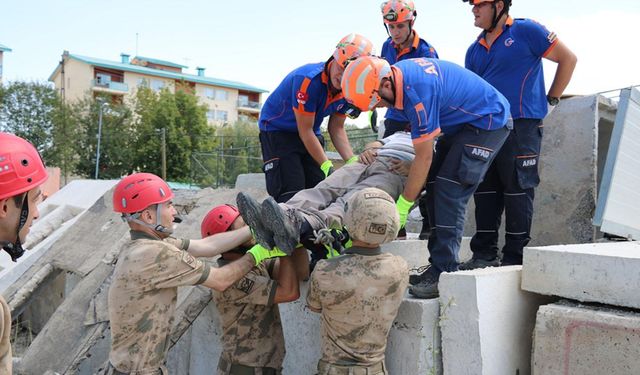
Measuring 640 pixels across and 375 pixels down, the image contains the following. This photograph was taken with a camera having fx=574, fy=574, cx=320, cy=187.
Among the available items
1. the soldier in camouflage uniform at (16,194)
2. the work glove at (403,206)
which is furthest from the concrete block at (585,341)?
the soldier in camouflage uniform at (16,194)

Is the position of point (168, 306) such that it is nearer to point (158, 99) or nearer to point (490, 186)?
point (490, 186)

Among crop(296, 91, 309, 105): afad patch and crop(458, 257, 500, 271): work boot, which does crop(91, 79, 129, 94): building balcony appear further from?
crop(458, 257, 500, 271): work boot

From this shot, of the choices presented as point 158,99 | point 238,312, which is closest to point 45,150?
point 158,99

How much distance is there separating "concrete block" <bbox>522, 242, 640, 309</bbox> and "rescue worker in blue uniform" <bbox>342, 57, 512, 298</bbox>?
0.55 meters

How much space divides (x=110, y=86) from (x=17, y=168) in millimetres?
56350

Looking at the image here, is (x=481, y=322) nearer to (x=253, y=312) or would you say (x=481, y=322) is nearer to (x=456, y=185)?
(x=456, y=185)


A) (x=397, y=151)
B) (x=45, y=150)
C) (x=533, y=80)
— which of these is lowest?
(x=45, y=150)

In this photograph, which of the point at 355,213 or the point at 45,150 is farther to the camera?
the point at 45,150

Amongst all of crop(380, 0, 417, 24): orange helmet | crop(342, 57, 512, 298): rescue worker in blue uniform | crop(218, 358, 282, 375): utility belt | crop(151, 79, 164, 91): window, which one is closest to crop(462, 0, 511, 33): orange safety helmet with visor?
crop(380, 0, 417, 24): orange helmet

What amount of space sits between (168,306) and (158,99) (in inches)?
1692

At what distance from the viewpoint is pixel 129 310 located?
11.9 feet

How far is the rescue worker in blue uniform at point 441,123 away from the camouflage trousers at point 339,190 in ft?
0.98

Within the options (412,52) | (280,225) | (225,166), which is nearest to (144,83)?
(225,166)

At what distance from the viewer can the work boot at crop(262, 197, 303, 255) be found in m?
3.51
